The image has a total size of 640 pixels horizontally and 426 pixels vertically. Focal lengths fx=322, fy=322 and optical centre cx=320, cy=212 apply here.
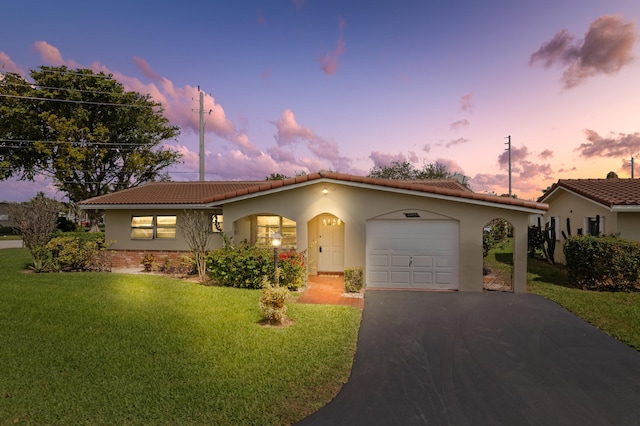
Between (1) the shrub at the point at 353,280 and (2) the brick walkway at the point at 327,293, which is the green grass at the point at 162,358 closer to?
(2) the brick walkway at the point at 327,293

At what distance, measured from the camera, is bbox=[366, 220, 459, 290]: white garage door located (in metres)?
11.0

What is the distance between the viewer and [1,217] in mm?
47156

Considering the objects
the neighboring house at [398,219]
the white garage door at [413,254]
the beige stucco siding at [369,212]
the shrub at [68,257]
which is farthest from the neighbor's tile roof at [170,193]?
the white garage door at [413,254]

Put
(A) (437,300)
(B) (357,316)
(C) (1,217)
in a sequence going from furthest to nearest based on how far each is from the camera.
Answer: (C) (1,217)
(A) (437,300)
(B) (357,316)

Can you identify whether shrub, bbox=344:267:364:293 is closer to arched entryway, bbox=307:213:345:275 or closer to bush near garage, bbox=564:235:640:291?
arched entryway, bbox=307:213:345:275

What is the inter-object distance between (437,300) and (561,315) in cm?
306

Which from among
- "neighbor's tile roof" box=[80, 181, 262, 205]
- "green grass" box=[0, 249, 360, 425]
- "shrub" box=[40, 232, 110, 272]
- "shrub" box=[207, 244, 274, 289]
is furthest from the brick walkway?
"shrub" box=[40, 232, 110, 272]

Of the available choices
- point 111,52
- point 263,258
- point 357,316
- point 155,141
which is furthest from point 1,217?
point 357,316

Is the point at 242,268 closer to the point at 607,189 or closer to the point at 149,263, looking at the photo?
the point at 149,263

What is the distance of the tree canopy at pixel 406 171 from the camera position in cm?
4991

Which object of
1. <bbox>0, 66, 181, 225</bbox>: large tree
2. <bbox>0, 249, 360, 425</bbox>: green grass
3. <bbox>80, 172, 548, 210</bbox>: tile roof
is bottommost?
<bbox>0, 249, 360, 425</bbox>: green grass

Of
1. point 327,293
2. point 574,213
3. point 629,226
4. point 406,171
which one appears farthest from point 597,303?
point 406,171

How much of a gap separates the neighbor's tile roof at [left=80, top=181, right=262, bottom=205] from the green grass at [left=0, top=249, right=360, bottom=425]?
6.67 m

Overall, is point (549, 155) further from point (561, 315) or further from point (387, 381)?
point (387, 381)
